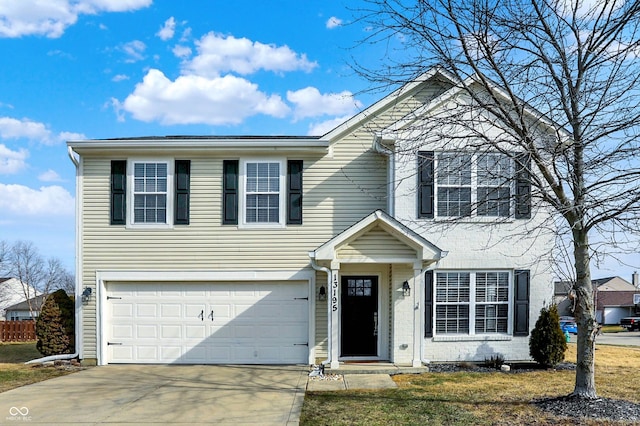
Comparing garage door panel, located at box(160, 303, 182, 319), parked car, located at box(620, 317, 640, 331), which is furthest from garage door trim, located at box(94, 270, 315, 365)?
parked car, located at box(620, 317, 640, 331)

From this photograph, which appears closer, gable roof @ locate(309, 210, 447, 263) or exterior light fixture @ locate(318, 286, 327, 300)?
gable roof @ locate(309, 210, 447, 263)

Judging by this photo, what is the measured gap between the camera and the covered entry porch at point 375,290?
35.2ft

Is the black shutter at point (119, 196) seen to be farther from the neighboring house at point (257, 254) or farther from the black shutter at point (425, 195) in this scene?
the black shutter at point (425, 195)

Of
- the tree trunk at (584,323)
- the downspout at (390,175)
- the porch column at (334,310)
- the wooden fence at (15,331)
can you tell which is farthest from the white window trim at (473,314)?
the wooden fence at (15,331)

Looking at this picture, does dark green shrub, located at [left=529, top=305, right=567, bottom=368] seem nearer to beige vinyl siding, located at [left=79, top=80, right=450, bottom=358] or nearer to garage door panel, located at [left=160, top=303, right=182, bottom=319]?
beige vinyl siding, located at [left=79, top=80, right=450, bottom=358]

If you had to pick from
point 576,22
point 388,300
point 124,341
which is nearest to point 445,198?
point 388,300

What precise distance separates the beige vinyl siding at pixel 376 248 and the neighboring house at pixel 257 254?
0.91m

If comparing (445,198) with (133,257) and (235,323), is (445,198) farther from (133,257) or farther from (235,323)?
(133,257)

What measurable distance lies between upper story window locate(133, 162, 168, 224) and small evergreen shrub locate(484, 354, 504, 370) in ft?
27.6

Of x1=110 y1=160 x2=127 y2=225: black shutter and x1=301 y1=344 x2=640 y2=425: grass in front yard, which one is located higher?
x1=110 y1=160 x2=127 y2=225: black shutter

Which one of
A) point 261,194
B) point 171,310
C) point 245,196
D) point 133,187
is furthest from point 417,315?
point 133,187

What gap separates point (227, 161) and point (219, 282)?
2995 mm

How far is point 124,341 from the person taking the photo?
12078 mm

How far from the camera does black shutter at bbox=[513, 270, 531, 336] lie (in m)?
11.7
